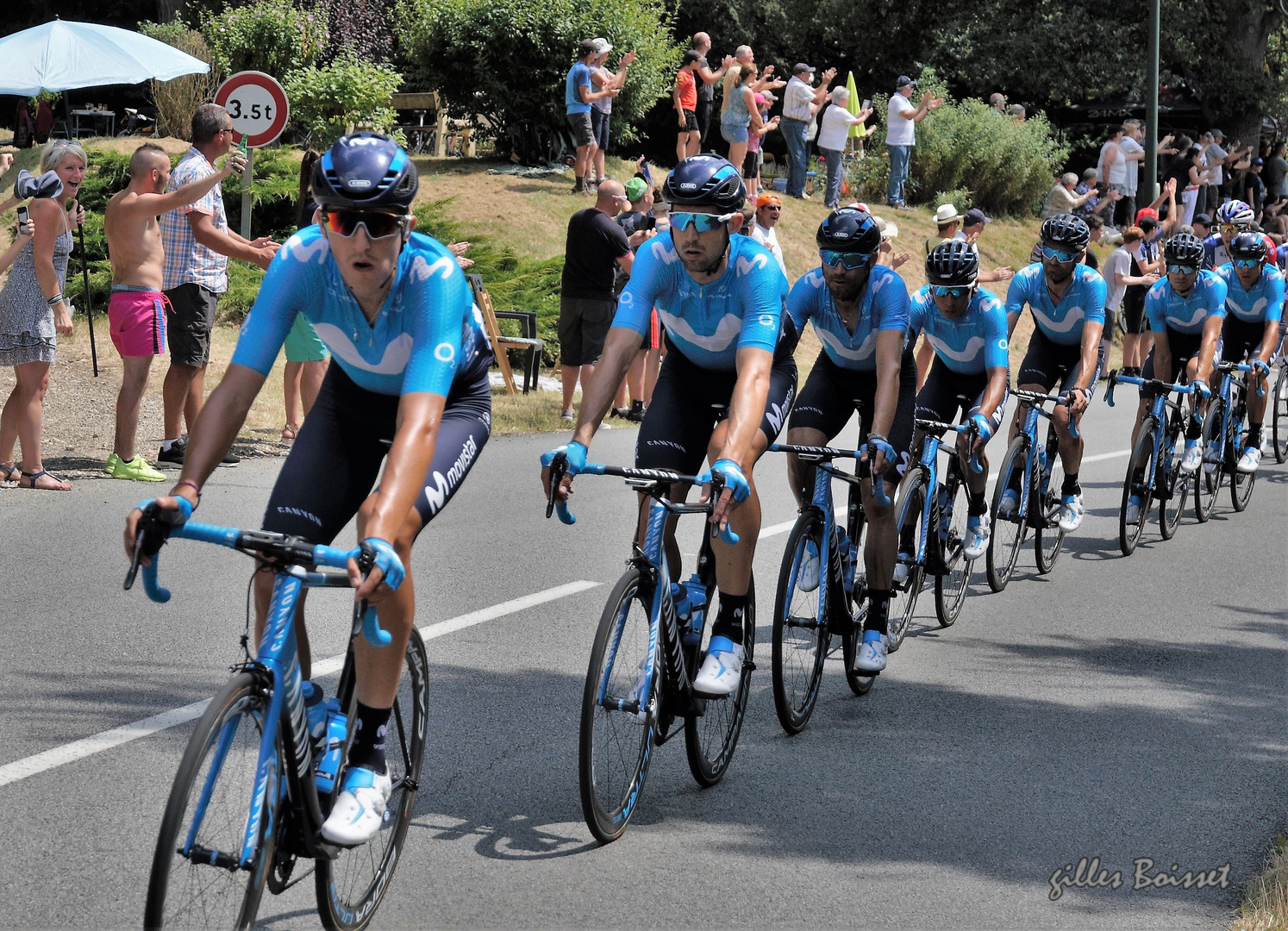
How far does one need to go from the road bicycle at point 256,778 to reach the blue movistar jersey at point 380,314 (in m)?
0.70

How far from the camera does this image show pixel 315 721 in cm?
357

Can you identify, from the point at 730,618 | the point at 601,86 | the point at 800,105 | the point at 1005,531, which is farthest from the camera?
the point at 800,105

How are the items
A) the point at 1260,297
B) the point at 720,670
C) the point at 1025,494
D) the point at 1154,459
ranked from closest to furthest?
the point at 720,670 < the point at 1025,494 < the point at 1154,459 < the point at 1260,297

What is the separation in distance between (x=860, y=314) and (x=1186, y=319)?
5494 mm

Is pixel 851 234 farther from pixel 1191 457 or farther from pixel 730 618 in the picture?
pixel 1191 457

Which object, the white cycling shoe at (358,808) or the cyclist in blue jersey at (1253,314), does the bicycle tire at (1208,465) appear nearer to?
the cyclist in blue jersey at (1253,314)

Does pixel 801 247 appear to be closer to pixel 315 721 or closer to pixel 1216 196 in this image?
pixel 1216 196

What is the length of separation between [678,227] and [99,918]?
286 cm

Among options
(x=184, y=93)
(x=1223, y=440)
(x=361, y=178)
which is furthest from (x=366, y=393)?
(x=184, y=93)

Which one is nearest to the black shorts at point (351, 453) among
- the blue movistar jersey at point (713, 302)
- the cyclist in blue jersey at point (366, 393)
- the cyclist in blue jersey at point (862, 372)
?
the cyclist in blue jersey at point (366, 393)

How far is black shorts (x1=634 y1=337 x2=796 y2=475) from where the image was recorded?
5.37 metres

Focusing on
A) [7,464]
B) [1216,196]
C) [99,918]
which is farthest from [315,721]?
[1216,196]

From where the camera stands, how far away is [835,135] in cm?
2372

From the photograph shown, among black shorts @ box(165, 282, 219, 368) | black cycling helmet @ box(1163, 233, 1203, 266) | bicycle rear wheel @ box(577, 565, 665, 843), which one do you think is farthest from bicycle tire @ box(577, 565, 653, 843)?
black cycling helmet @ box(1163, 233, 1203, 266)
